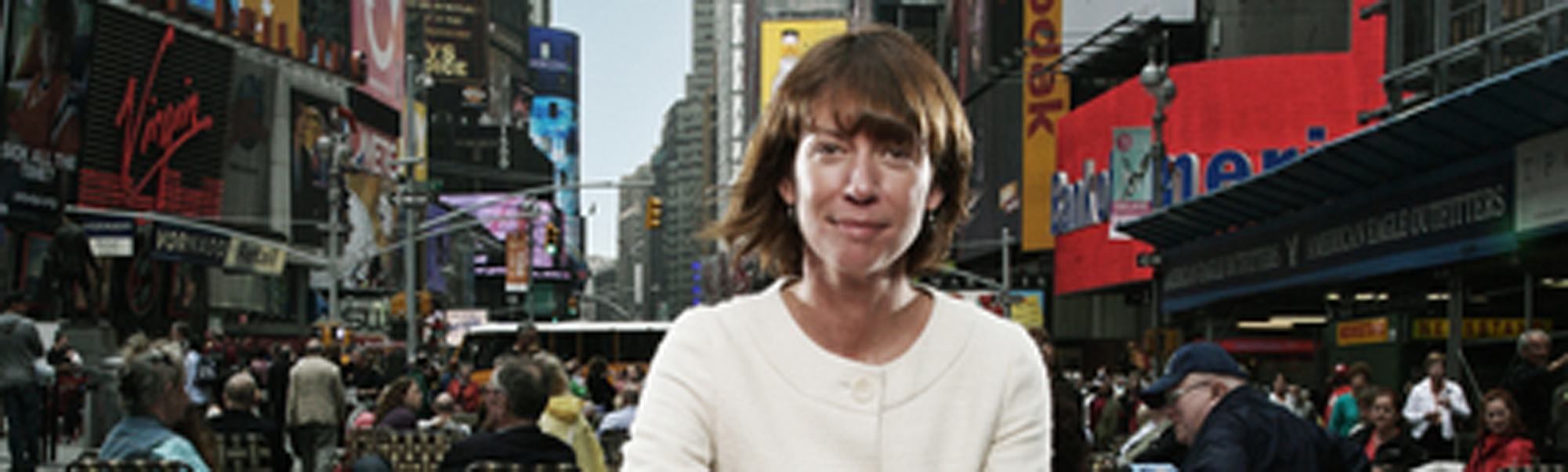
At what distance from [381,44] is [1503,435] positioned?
252ft

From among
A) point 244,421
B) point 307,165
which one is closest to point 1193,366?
point 244,421

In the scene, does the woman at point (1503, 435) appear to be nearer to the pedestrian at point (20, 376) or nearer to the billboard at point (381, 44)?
the pedestrian at point (20, 376)

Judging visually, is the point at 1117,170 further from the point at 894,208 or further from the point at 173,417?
the point at 894,208

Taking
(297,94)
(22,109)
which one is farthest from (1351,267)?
(297,94)

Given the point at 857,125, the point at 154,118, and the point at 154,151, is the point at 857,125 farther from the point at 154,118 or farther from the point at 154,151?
the point at 154,118

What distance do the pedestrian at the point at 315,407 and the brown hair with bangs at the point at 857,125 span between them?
14.8 m

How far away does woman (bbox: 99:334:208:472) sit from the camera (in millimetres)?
6426

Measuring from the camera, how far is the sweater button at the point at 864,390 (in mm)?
1800

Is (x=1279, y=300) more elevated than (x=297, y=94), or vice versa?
(x=297, y=94)

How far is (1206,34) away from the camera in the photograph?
160ft

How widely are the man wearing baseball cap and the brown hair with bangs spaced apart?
3420 mm

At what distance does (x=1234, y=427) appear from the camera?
5059 millimetres

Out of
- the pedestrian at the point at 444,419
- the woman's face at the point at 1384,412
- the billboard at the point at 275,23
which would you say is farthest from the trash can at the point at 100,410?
the billboard at the point at 275,23

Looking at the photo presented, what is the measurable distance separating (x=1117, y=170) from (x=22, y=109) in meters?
31.9
